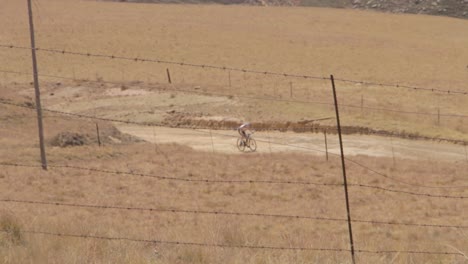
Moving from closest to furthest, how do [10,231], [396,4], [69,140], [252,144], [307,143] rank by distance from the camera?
1. [10,231]
2. [69,140]
3. [252,144]
4. [307,143]
5. [396,4]

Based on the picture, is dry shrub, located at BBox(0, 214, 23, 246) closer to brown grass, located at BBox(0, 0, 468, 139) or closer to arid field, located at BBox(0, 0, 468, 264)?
arid field, located at BBox(0, 0, 468, 264)

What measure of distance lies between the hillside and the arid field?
27379 mm

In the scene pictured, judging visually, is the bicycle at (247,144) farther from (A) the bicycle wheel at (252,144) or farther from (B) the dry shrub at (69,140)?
(B) the dry shrub at (69,140)

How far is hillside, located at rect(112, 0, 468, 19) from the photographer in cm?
10825

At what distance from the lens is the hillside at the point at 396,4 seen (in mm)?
108250

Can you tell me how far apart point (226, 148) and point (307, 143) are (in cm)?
386

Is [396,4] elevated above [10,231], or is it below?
below

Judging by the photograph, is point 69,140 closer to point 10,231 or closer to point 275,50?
point 10,231

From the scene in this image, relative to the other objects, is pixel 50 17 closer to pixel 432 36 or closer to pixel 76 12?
pixel 76 12

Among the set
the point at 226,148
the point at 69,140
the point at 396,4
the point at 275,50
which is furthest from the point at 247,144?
the point at 396,4

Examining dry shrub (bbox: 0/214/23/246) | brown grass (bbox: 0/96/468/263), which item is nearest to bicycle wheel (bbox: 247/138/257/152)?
brown grass (bbox: 0/96/468/263)

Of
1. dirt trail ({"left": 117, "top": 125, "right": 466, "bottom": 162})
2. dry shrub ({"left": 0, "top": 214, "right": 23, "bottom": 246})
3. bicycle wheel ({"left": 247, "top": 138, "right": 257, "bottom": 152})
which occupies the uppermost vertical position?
dry shrub ({"left": 0, "top": 214, "right": 23, "bottom": 246})

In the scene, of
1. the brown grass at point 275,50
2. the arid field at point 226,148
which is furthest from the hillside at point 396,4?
the arid field at point 226,148

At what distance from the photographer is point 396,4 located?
11300cm
